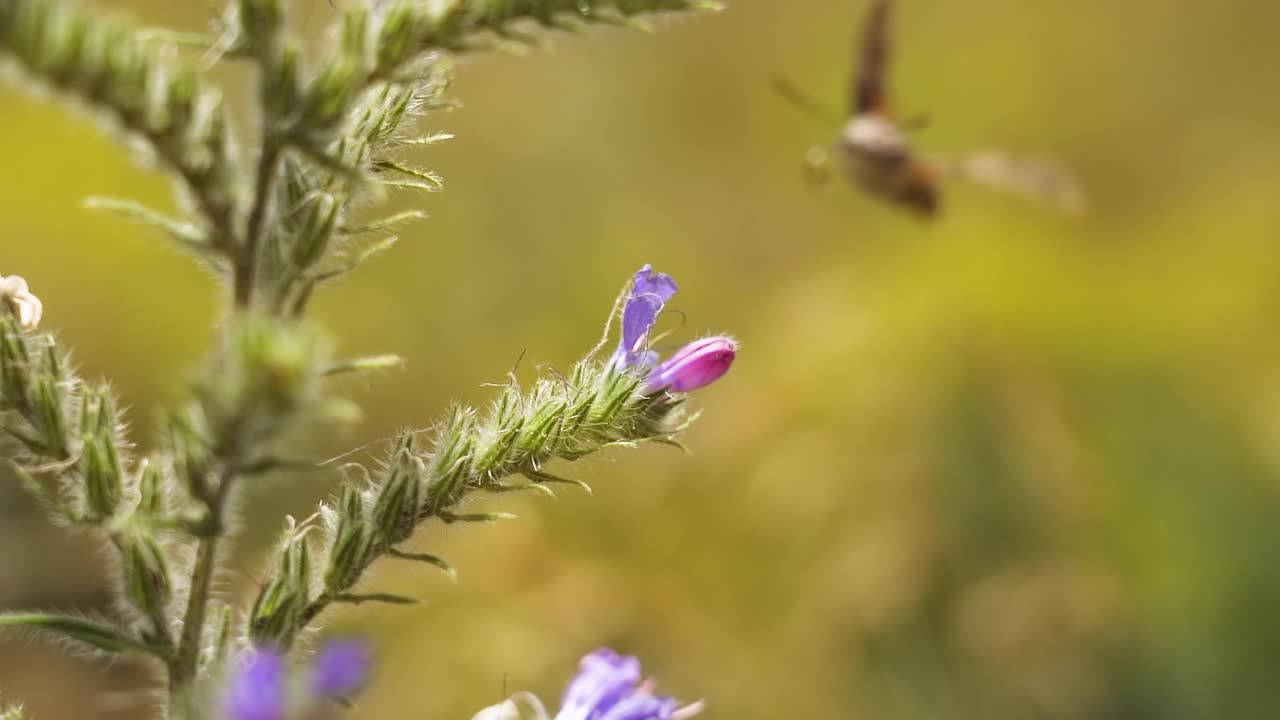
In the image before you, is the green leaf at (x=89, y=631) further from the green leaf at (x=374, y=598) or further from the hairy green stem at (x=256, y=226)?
the hairy green stem at (x=256, y=226)

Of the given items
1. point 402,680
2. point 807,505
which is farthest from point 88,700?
point 807,505

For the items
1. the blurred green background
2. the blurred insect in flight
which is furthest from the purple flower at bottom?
the blurred green background

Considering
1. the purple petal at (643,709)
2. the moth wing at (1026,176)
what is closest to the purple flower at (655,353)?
the purple petal at (643,709)

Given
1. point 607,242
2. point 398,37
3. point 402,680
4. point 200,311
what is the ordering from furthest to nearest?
point 607,242 → point 200,311 → point 402,680 → point 398,37

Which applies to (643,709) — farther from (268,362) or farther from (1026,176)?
(1026,176)

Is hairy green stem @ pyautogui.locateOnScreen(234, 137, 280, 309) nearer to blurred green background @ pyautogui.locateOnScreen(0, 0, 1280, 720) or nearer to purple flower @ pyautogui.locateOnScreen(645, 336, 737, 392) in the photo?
purple flower @ pyautogui.locateOnScreen(645, 336, 737, 392)

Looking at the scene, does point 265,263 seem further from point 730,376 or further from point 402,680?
point 730,376
